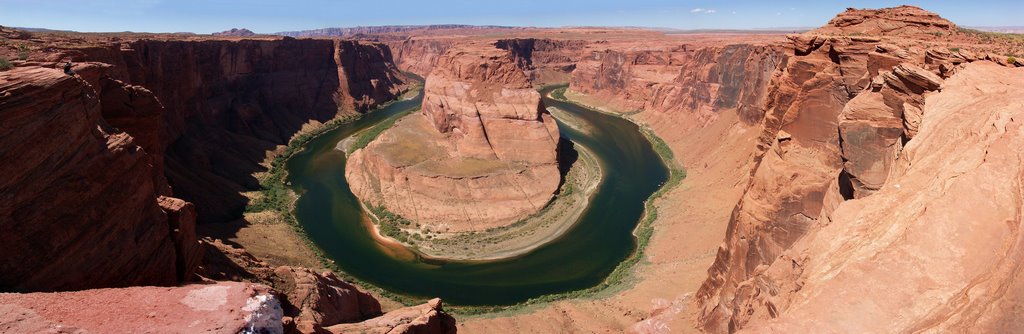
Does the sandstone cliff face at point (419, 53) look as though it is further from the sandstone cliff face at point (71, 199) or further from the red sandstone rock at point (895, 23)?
the sandstone cliff face at point (71, 199)

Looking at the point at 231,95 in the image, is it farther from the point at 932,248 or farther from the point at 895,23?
the point at 932,248

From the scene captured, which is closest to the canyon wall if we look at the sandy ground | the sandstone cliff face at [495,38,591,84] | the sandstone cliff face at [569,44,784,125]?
the sandy ground

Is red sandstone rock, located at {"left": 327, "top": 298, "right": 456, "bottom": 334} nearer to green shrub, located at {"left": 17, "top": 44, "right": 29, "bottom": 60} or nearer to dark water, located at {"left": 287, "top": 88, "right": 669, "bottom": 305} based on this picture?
dark water, located at {"left": 287, "top": 88, "right": 669, "bottom": 305}

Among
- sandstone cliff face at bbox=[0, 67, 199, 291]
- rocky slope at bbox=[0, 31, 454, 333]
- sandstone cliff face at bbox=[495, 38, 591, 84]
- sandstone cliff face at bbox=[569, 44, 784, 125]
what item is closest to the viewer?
rocky slope at bbox=[0, 31, 454, 333]

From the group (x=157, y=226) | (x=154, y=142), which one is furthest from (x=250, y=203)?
(x=157, y=226)

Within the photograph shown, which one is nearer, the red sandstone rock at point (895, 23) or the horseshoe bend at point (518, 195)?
the horseshoe bend at point (518, 195)

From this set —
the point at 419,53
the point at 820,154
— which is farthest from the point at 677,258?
the point at 419,53

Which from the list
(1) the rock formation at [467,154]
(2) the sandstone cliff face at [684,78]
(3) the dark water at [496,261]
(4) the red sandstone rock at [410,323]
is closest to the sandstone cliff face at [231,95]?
(3) the dark water at [496,261]
